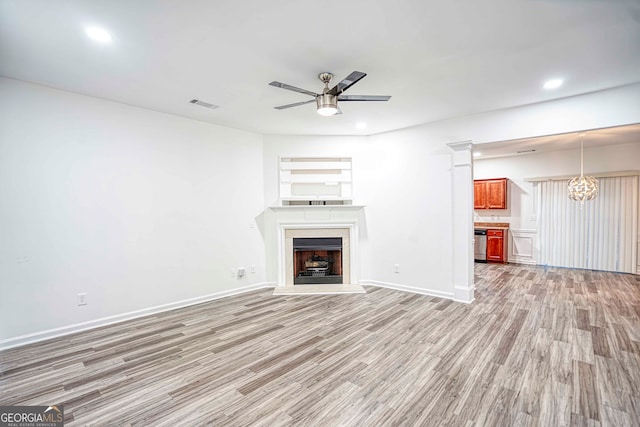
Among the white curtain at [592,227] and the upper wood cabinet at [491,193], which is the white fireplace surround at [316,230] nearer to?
the upper wood cabinet at [491,193]

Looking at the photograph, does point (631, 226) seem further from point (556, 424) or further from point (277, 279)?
point (277, 279)

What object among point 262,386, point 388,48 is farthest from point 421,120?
point 262,386

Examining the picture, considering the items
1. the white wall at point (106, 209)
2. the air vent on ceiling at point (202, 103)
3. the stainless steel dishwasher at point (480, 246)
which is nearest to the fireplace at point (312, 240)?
the white wall at point (106, 209)

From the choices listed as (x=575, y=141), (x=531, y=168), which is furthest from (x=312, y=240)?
(x=531, y=168)

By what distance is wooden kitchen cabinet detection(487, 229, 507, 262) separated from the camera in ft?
23.6

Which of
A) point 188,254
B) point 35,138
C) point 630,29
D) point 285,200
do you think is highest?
point 630,29

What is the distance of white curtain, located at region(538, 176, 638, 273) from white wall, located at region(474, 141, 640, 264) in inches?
9.5

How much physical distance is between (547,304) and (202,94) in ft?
18.5

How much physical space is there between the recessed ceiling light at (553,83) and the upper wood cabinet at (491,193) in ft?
14.6

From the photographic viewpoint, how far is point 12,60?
8.51 feet

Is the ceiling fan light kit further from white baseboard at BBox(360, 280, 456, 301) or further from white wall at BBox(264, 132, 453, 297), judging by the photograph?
white baseboard at BBox(360, 280, 456, 301)

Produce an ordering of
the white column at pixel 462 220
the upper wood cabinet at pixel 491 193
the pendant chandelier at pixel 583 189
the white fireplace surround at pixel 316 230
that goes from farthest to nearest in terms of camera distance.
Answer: the upper wood cabinet at pixel 491 193 → the pendant chandelier at pixel 583 189 → the white fireplace surround at pixel 316 230 → the white column at pixel 462 220

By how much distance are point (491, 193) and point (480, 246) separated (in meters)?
1.46

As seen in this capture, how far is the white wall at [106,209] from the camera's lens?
119 inches
